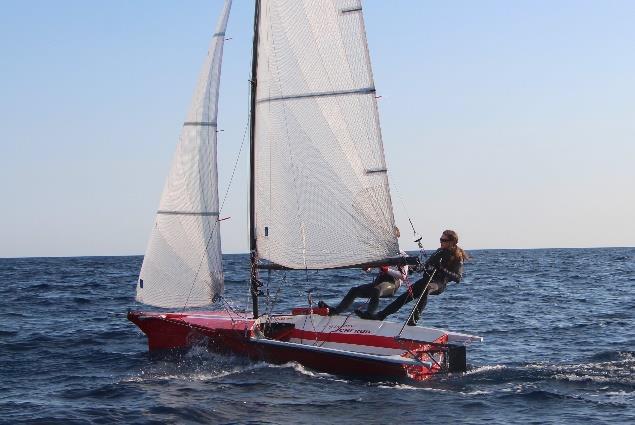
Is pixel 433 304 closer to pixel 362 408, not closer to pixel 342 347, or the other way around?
pixel 342 347

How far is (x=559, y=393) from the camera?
593 inches

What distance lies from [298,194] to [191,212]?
223 centimetres

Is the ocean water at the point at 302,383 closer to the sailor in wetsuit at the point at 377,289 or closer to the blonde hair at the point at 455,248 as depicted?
the sailor in wetsuit at the point at 377,289

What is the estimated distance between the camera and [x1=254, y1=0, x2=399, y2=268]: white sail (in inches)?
677

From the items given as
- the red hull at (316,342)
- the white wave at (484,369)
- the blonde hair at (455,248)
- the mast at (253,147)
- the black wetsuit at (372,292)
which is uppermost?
the mast at (253,147)

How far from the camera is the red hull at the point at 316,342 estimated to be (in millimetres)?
16188

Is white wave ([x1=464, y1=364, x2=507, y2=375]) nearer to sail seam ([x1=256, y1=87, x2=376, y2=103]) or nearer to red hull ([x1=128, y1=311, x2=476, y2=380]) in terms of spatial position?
red hull ([x1=128, y1=311, x2=476, y2=380])

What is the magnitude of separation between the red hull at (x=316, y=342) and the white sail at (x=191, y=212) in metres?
0.76

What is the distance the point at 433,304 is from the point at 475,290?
904cm

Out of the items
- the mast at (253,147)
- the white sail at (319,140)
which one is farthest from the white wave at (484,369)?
the mast at (253,147)

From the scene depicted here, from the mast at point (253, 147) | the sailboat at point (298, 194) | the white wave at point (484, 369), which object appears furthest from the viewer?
the mast at point (253, 147)

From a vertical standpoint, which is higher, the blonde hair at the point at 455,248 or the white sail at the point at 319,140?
the white sail at the point at 319,140

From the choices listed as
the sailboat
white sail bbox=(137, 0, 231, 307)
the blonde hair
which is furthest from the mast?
the blonde hair

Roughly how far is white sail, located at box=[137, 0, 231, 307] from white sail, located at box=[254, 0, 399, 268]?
41.5 inches
